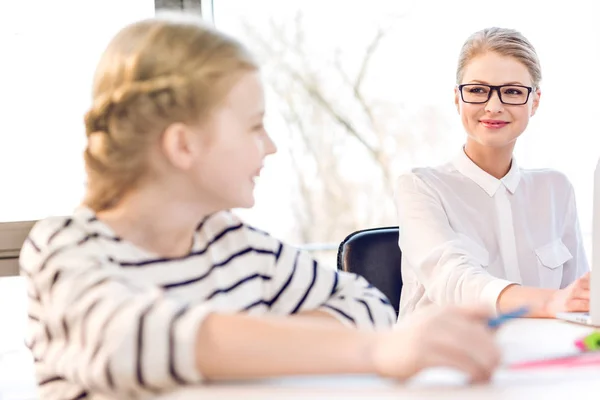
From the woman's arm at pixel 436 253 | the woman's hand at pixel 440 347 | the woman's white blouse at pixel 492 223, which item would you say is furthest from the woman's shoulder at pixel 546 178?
the woman's hand at pixel 440 347

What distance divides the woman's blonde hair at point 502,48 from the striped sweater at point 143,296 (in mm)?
976

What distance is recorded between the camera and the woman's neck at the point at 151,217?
1.19 metres

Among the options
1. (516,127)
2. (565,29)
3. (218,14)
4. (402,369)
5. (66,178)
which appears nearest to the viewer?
(402,369)

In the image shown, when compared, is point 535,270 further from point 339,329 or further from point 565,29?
point 565,29

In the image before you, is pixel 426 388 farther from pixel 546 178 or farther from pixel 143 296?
pixel 546 178

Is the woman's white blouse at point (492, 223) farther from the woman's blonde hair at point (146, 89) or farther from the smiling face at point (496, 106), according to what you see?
the woman's blonde hair at point (146, 89)

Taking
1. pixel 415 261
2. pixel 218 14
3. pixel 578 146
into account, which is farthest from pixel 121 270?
pixel 578 146

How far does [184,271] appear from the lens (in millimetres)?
1222

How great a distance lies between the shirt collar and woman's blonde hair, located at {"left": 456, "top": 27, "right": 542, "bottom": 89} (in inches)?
8.1

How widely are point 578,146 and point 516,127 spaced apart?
6.29 feet

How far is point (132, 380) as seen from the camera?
95 cm

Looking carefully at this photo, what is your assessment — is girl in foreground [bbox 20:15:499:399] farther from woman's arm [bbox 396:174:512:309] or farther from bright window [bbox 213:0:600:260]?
bright window [bbox 213:0:600:260]

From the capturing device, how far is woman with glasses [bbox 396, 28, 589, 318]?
2.12m

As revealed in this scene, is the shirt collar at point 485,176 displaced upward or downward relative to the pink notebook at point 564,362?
downward
